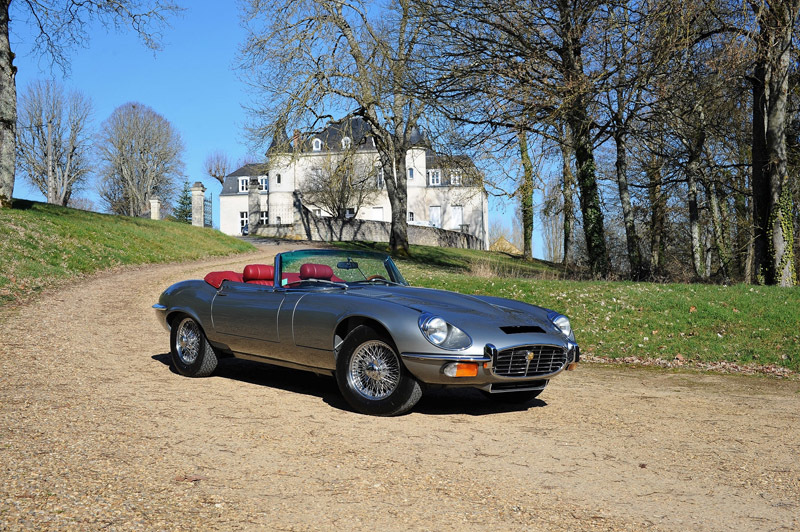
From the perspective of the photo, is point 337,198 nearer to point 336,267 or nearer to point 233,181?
point 233,181

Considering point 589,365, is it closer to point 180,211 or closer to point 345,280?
point 345,280

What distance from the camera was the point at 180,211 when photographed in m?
71.7

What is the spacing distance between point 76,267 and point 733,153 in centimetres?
2339

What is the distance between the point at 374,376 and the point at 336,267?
5.37 ft

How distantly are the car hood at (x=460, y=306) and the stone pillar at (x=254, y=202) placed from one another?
61.0 m

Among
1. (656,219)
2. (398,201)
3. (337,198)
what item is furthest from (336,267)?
(337,198)

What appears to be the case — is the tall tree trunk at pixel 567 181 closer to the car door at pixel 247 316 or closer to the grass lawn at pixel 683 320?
the grass lawn at pixel 683 320

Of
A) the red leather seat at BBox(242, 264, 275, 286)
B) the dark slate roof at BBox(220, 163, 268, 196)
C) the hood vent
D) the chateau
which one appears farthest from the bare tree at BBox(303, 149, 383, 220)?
the hood vent

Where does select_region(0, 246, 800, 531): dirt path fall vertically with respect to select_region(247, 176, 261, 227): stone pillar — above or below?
below

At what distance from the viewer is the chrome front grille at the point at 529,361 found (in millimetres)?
5574

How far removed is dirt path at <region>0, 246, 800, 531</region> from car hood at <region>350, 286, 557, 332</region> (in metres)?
0.82

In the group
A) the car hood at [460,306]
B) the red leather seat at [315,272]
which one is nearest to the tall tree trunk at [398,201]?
the red leather seat at [315,272]

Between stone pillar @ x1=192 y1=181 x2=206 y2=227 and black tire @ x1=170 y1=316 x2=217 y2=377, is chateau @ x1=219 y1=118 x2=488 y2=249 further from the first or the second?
black tire @ x1=170 y1=316 x2=217 y2=377

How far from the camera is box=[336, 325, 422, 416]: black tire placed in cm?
561
